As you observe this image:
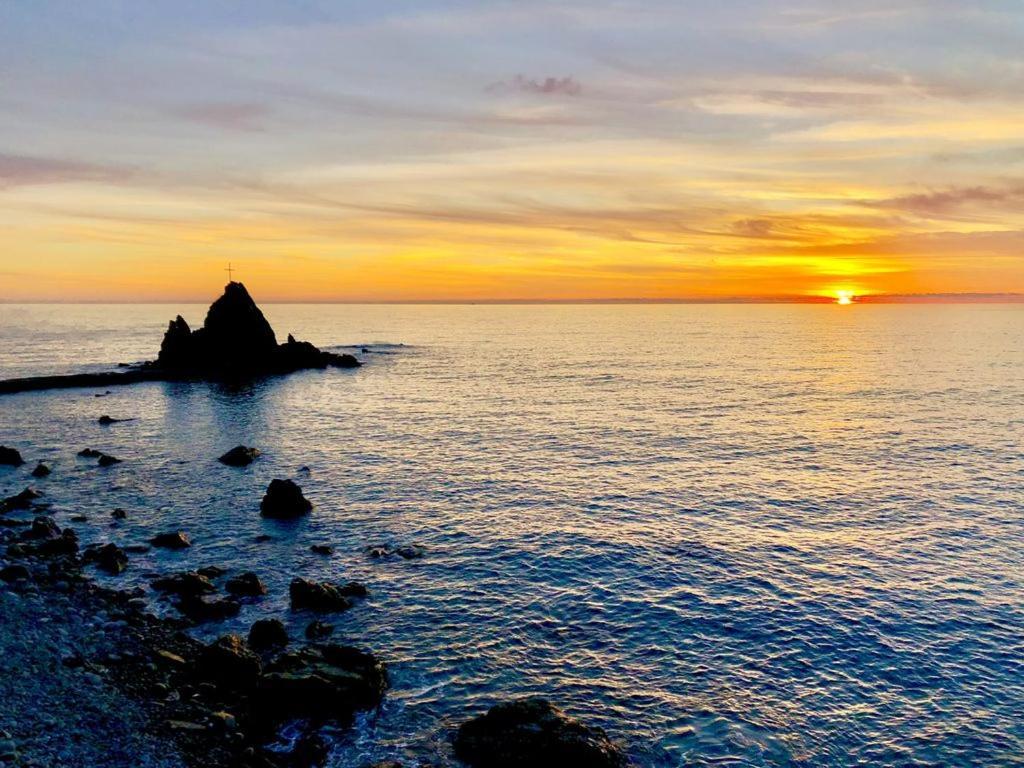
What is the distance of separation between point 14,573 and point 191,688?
55.7 ft

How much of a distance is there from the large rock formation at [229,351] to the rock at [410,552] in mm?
100895

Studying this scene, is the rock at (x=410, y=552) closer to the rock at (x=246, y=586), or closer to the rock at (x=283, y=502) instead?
the rock at (x=246, y=586)

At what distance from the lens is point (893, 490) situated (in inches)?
2175

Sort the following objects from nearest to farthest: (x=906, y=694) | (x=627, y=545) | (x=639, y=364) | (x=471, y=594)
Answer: (x=906, y=694) < (x=471, y=594) < (x=627, y=545) < (x=639, y=364)

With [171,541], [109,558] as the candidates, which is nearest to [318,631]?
[109,558]

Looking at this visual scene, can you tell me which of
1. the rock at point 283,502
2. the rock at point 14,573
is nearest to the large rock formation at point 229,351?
the rock at point 283,502

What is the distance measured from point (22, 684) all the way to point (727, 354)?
18717 centimetres

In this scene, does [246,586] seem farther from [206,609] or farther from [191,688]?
[191,688]

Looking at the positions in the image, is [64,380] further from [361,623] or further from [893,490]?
[893,490]

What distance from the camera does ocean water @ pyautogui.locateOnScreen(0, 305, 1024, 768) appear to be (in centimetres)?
2619

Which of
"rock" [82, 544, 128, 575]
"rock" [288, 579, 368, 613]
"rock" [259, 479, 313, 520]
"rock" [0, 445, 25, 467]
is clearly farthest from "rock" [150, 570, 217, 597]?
"rock" [0, 445, 25, 467]

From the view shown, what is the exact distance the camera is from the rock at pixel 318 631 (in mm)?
31433

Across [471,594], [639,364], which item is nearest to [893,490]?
[471,594]

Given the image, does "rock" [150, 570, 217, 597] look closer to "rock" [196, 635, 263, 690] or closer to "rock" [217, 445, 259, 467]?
"rock" [196, 635, 263, 690]
